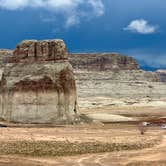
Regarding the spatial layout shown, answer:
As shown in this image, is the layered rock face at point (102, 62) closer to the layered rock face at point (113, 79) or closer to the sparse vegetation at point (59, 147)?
the layered rock face at point (113, 79)

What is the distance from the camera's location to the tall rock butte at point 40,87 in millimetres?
36375

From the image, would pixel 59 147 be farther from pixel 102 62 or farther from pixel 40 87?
pixel 102 62

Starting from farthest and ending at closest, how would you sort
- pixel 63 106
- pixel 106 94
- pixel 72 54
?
pixel 72 54, pixel 106 94, pixel 63 106

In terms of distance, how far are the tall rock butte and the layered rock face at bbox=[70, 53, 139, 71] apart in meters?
103

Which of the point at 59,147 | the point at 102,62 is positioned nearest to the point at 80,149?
the point at 59,147

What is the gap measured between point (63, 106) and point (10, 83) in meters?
4.70

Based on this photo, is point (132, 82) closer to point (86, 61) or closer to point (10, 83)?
point (86, 61)

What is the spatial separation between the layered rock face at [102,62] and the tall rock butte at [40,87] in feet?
337

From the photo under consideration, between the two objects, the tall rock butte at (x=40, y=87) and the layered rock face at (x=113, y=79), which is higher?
the layered rock face at (x=113, y=79)

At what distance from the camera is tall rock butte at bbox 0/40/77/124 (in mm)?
36375

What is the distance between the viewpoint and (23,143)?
81.1ft

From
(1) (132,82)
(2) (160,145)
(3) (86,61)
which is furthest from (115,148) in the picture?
(3) (86,61)

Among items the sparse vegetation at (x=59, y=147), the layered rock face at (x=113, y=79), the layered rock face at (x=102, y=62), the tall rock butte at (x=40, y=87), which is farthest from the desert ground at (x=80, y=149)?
the layered rock face at (x=102, y=62)

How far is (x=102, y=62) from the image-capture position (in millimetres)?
145125
